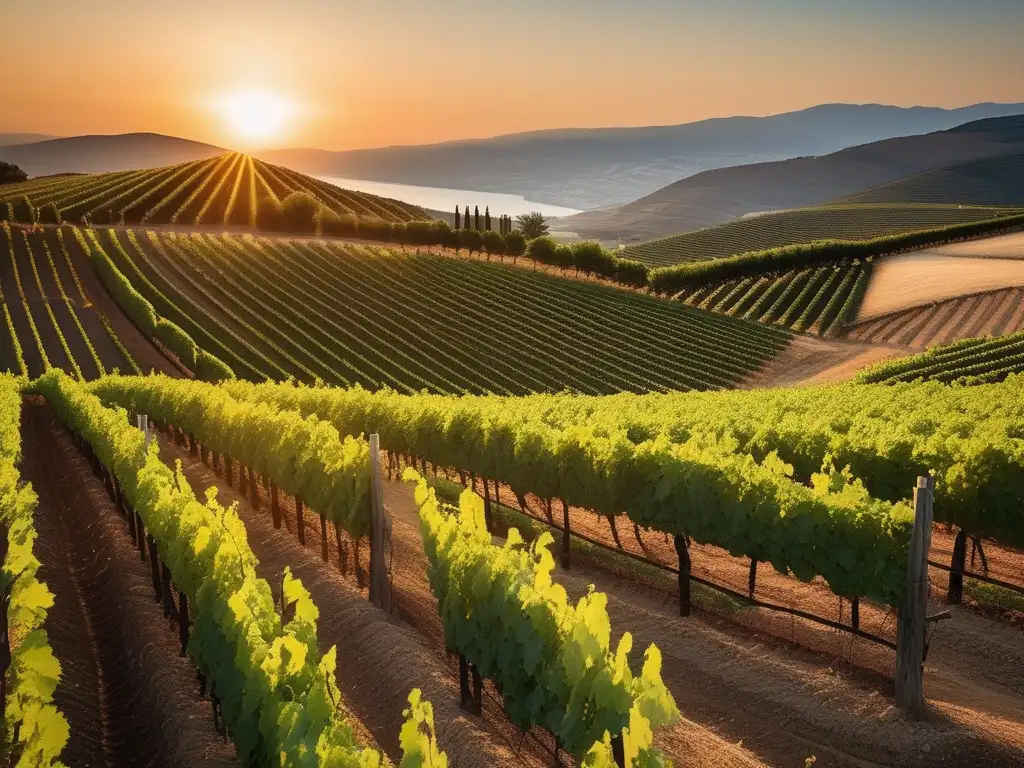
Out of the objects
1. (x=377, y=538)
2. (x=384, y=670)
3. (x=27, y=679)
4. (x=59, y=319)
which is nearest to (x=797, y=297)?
(x=59, y=319)

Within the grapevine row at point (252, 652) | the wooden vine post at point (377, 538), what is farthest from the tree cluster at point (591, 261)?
the grapevine row at point (252, 652)

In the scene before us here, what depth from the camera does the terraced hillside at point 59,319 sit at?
63406 millimetres

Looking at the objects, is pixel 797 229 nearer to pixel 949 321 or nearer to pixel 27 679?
pixel 949 321

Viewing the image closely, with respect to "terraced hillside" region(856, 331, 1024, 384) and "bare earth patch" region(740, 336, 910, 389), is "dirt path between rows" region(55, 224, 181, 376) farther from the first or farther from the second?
"terraced hillside" region(856, 331, 1024, 384)

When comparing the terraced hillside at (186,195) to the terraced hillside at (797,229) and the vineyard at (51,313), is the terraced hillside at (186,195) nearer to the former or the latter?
the vineyard at (51,313)

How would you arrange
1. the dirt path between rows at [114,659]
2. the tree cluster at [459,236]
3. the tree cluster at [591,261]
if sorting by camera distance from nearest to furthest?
the dirt path between rows at [114,659]
the tree cluster at [591,261]
the tree cluster at [459,236]

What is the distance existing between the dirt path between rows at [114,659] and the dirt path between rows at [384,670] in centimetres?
209

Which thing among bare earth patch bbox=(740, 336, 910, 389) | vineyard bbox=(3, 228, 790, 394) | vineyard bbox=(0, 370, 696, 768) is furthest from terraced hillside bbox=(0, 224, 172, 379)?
vineyard bbox=(0, 370, 696, 768)

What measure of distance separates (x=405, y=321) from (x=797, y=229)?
104 m

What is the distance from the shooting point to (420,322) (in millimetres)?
76625

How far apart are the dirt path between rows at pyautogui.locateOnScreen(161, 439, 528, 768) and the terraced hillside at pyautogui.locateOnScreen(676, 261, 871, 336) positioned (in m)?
75.4

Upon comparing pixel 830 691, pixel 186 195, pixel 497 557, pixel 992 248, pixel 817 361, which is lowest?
pixel 817 361

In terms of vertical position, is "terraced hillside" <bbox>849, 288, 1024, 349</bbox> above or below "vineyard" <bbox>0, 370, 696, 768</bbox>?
below

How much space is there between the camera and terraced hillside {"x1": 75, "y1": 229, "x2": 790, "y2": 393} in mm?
65438
